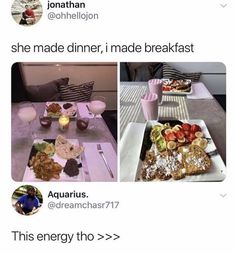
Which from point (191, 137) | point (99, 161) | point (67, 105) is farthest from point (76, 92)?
point (191, 137)

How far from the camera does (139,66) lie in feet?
2.74

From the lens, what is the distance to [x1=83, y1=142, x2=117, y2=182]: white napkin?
84 cm

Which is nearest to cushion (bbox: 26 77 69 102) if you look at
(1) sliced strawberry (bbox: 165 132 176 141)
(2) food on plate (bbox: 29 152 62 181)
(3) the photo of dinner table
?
(3) the photo of dinner table

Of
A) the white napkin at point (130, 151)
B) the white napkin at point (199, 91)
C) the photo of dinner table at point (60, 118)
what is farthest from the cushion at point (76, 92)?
the white napkin at point (199, 91)

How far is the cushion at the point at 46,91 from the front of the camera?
0.84 meters

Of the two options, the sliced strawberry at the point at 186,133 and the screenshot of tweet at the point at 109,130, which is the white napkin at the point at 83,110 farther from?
the sliced strawberry at the point at 186,133

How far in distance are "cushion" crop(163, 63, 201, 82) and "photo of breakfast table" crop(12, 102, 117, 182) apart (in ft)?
0.49
